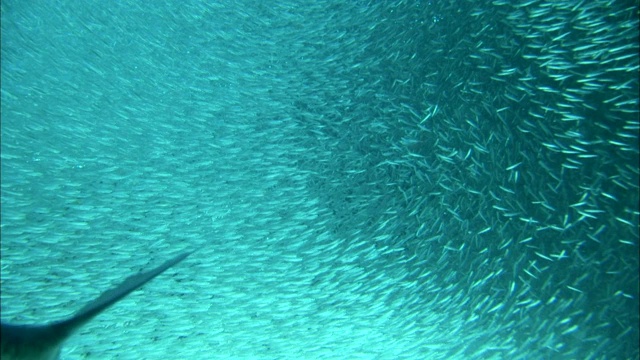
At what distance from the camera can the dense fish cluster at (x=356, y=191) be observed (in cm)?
465

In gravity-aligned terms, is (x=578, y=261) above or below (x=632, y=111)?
below

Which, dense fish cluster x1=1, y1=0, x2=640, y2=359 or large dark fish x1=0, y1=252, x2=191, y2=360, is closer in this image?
large dark fish x1=0, y1=252, x2=191, y2=360

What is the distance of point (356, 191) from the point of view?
5613 millimetres

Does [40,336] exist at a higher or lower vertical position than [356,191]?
lower

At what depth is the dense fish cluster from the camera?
15.3 ft

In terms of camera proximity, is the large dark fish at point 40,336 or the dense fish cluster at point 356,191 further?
the dense fish cluster at point 356,191

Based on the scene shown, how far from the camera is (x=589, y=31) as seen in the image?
471 centimetres

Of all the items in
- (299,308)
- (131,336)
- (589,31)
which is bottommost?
(299,308)

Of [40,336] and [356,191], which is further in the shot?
[356,191]

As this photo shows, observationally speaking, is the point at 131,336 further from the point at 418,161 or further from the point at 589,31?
the point at 589,31

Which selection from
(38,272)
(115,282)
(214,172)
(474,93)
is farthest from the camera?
(214,172)

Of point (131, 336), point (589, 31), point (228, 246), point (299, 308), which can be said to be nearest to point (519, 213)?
point (589, 31)

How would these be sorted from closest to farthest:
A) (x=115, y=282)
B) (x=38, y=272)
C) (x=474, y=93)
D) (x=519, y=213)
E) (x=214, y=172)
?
(x=38, y=272) < (x=115, y=282) < (x=519, y=213) < (x=474, y=93) < (x=214, y=172)

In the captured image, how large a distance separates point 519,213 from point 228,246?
3328 mm
